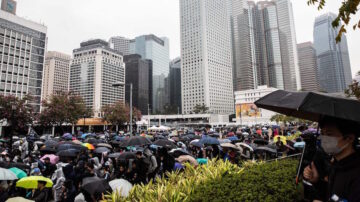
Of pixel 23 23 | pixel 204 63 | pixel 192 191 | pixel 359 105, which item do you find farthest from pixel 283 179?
pixel 204 63

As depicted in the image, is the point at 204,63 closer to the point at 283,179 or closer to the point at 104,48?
the point at 104,48

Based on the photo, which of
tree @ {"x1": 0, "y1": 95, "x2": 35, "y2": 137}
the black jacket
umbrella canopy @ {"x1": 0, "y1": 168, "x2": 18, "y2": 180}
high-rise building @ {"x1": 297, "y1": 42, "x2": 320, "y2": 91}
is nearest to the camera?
the black jacket

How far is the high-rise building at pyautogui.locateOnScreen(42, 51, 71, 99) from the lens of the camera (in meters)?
167

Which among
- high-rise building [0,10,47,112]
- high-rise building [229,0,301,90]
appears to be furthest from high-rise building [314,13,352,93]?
high-rise building [0,10,47,112]

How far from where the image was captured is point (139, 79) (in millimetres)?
168500

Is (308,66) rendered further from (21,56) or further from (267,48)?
(21,56)

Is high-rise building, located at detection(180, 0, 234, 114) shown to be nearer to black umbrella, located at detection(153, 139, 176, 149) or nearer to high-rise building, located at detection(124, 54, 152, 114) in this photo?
high-rise building, located at detection(124, 54, 152, 114)

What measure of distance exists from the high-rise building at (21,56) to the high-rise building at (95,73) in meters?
60.7

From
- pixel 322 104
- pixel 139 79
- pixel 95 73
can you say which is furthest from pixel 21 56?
pixel 139 79

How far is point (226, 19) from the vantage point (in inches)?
6245

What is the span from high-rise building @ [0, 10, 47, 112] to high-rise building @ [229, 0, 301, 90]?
425 feet

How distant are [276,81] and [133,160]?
171000 mm

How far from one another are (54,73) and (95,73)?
162 feet

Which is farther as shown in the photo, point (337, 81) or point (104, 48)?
point (337, 81)
